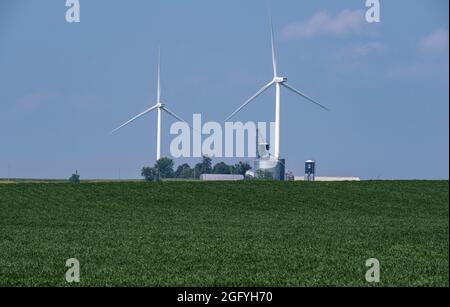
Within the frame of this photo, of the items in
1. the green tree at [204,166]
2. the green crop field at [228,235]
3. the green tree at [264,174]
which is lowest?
the green crop field at [228,235]

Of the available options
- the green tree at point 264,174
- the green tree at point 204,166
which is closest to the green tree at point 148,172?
the green tree at point 204,166

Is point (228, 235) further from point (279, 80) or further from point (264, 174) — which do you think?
point (264, 174)

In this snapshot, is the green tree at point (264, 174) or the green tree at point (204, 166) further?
the green tree at point (204, 166)

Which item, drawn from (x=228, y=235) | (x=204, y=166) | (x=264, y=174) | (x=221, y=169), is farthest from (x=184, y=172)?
(x=228, y=235)

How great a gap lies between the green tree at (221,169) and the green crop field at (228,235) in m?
67.6

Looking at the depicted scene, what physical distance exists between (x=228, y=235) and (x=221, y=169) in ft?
374

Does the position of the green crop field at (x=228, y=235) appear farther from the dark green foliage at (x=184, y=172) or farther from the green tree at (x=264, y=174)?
the dark green foliage at (x=184, y=172)

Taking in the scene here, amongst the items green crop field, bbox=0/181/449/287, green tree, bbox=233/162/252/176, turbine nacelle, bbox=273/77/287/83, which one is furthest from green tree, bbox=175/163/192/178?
green crop field, bbox=0/181/449/287

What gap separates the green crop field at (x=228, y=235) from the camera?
20562 millimetres

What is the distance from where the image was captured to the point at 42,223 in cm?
4712

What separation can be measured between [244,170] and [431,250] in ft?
391

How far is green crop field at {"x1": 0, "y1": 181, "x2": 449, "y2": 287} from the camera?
20.6 meters
